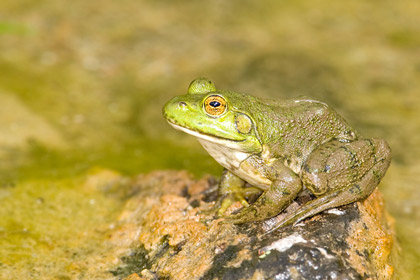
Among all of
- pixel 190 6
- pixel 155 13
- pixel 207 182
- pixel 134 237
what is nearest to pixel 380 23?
pixel 190 6

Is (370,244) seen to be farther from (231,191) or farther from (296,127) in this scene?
(231,191)

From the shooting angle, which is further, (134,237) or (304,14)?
(304,14)

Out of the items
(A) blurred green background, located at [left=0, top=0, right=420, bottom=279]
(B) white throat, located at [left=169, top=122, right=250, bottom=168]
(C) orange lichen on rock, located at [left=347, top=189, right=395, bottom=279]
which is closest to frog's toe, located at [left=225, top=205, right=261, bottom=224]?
(B) white throat, located at [left=169, top=122, right=250, bottom=168]

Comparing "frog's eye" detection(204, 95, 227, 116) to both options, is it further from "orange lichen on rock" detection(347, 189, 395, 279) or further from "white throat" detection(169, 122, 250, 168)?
"orange lichen on rock" detection(347, 189, 395, 279)

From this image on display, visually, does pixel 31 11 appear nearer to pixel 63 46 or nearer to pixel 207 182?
pixel 63 46

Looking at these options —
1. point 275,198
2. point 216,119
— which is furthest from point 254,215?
point 216,119
